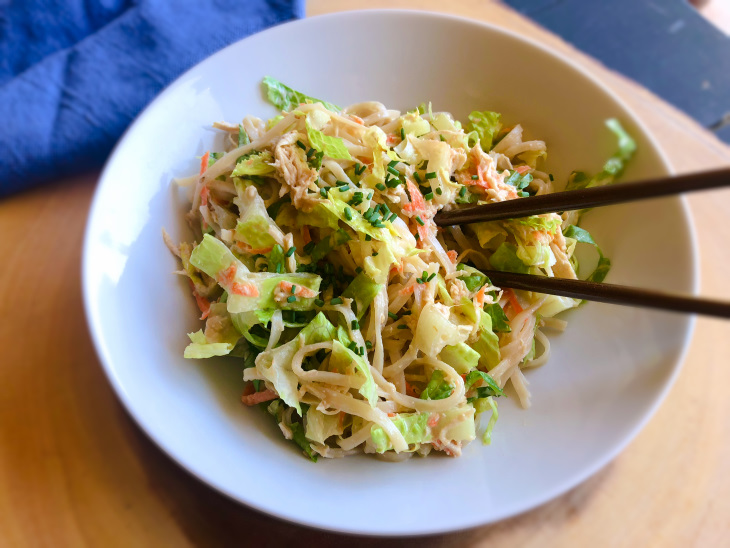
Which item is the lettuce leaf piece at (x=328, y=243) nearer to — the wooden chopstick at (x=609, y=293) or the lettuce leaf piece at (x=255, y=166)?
the lettuce leaf piece at (x=255, y=166)

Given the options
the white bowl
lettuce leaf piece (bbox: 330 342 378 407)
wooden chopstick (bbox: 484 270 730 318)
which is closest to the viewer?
wooden chopstick (bbox: 484 270 730 318)

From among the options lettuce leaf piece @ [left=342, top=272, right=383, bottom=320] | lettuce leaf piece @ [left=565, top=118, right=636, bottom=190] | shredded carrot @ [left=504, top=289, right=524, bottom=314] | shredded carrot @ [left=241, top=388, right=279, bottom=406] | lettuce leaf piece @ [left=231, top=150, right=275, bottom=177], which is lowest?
shredded carrot @ [left=241, top=388, right=279, bottom=406]

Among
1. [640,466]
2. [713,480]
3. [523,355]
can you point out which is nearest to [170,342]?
[523,355]

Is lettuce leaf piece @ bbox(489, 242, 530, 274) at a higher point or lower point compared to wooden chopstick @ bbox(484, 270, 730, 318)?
lower

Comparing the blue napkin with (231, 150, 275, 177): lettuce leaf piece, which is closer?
(231, 150, 275, 177): lettuce leaf piece

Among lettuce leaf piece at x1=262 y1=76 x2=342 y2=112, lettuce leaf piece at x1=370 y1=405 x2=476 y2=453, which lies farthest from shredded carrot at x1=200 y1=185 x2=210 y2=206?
lettuce leaf piece at x1=370 y1=405 x2=476 y2=453

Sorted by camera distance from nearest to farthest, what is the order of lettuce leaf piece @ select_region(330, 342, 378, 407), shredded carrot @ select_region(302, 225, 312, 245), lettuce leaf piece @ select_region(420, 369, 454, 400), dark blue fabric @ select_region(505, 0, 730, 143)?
1. lettuce leaf piece @ select_region(330, 342, 378, 407)
2. lettuce leaf piece @ select_region(420, 369, 454, 400)
3. shredded carrot @ select_region(302, 225, 312, 245)
4. dark blue fabric @ select_region(505, 0, 730, 143)

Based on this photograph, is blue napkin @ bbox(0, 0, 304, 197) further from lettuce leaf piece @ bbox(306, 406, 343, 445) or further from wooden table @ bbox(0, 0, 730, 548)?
lettuce leaf piece @ bbox(306, 406, 343, 445)
